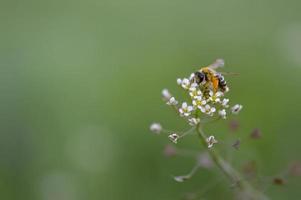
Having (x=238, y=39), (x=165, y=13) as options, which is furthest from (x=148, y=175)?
(x=165, y=13)

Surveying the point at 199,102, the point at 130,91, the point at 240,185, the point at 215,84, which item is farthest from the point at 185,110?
the point at 130,91

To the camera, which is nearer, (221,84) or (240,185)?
(221,84)

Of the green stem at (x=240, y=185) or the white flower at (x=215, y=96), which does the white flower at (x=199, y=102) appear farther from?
the green stem at (x=240, y=185)

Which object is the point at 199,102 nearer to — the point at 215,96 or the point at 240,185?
the point at 215,96

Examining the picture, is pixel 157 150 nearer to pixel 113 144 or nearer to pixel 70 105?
pixel 113 144

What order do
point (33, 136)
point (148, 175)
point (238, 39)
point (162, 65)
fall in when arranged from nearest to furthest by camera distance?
point (148, 175) < point (33, 136) < point (162, 65) < point (238, 39)

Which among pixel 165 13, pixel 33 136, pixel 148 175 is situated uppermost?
pixel 165 13

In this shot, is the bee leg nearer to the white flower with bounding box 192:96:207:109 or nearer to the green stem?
the white flower with bounding box 192:96:207:109

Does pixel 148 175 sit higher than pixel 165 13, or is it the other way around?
pixel 165 13

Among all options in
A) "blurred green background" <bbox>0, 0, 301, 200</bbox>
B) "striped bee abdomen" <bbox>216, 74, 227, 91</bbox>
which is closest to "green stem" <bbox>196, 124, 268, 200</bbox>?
"striped bee abdomen" <bbox>216, 74, 227, 91</bbox>
